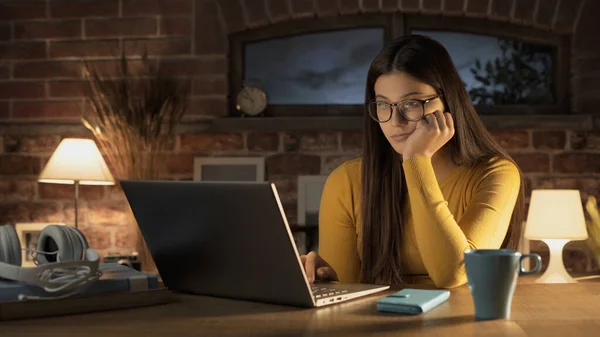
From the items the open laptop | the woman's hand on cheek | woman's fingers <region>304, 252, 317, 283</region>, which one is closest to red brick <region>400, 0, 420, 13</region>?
the woman's hand on cheek

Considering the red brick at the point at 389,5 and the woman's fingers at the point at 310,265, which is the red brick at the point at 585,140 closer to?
the red brick at the point at 389,5

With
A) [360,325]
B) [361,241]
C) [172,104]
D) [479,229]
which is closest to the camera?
[360,325]

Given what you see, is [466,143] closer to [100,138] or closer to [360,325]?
[360,325]

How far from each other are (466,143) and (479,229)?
305mm

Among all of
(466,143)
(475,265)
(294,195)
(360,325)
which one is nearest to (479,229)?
(466,143)

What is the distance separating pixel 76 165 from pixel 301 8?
130 centimetres

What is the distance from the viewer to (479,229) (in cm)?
165

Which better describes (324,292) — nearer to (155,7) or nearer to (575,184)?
(575,184)

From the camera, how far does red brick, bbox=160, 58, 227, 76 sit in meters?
3.83

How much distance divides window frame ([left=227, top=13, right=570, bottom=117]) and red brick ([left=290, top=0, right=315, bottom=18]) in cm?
7

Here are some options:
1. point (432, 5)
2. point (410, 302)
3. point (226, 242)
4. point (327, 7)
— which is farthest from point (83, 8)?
point (410, 302)

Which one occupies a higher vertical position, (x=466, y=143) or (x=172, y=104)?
(x=172, y=104)

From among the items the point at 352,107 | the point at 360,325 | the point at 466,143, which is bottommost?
the point at 360,325

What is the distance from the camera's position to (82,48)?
12.9ft
